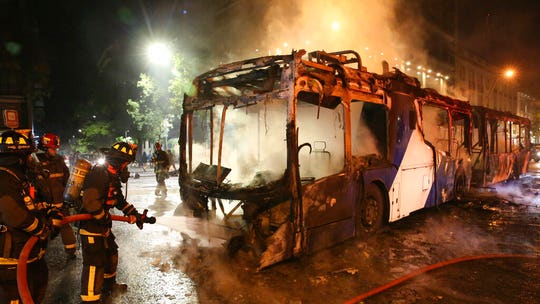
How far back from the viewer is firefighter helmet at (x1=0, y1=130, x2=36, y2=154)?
289cm

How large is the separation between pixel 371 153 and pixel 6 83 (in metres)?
19.1

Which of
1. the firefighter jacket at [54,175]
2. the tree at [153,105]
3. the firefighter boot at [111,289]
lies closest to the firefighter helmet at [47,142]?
the firefighter jacket at [54,175]

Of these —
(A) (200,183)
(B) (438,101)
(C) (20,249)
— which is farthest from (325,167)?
(C) (20,249)

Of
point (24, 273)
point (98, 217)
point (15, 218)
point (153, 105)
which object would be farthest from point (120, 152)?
point (153, 105)

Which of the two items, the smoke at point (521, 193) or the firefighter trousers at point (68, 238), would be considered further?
the smoke at point (521, 193)

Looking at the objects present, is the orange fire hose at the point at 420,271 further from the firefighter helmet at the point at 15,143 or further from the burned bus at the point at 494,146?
the burned bus at the point at 494,146

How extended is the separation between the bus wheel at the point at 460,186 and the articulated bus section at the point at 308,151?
1.37 meters

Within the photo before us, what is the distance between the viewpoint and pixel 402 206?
23.3 ft

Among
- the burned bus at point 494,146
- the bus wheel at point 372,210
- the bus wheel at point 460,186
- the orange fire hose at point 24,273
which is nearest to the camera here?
the orange fire hose at point 24,273

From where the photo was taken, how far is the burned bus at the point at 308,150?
477cm

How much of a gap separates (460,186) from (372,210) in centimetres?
535

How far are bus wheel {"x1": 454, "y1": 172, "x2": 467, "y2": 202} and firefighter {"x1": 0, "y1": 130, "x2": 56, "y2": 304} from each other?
9906 mm

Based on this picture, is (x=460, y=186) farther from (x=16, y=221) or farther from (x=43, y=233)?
(x=16, y=221)

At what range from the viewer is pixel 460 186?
10148 millimetres
